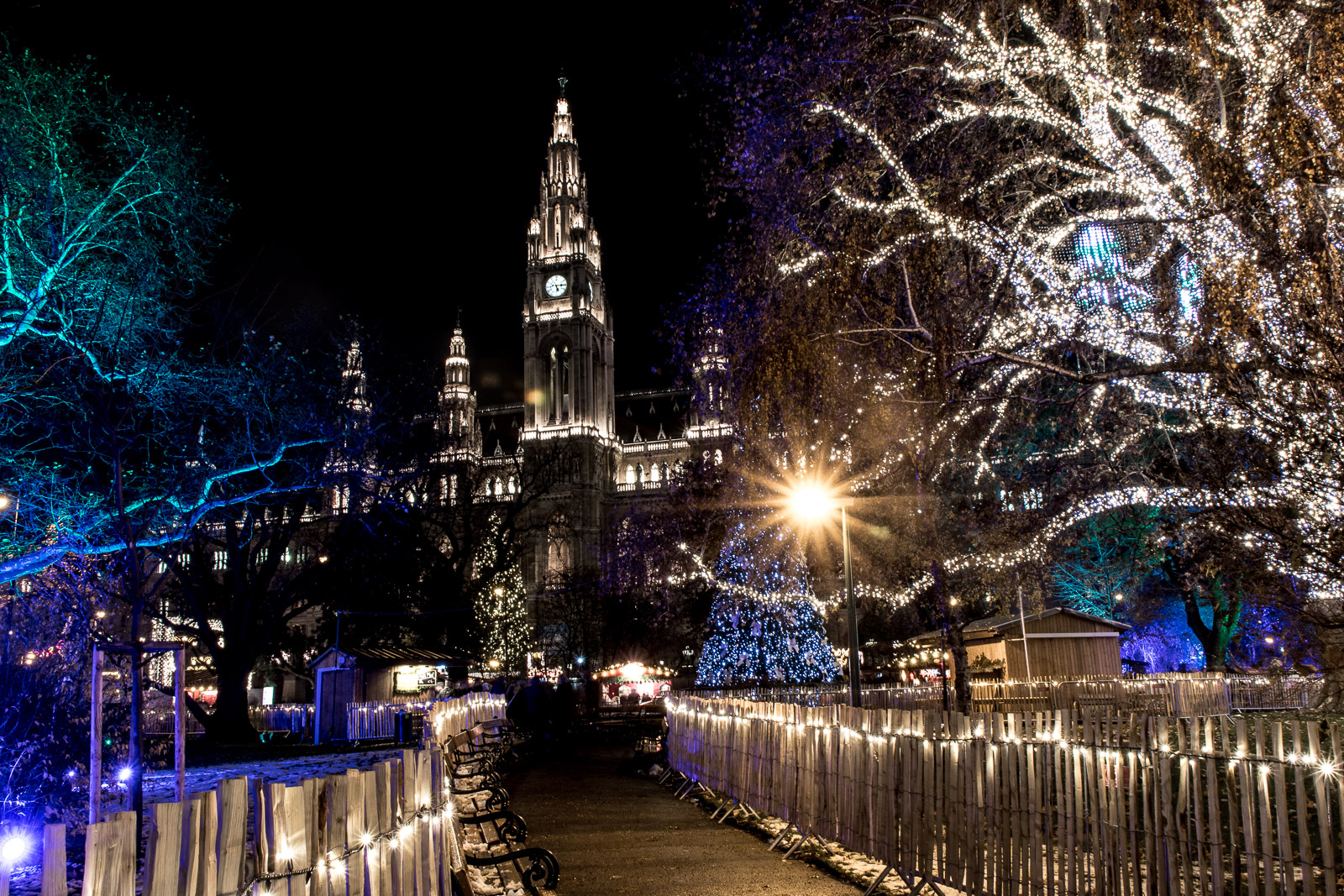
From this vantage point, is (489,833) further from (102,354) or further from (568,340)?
(568,340)

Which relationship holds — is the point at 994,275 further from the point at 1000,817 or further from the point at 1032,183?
the point at 1000,817

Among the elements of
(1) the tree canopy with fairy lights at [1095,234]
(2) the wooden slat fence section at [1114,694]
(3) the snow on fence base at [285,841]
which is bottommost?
(2) the wooden slat fence section at [1114,694]

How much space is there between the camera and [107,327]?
39.5 ft

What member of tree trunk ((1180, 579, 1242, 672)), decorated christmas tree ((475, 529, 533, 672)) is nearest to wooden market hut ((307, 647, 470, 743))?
decorated christmas tree ((475, 529, 533, 672))

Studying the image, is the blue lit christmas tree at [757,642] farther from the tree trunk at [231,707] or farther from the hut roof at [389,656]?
the tree trunk at [231,707]

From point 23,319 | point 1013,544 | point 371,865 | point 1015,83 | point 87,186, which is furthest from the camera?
point 1013,544

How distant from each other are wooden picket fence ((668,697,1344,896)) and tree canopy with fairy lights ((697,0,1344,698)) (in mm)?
2824

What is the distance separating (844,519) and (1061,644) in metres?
16.8

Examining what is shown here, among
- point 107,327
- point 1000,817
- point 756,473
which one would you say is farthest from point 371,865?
point 756,473

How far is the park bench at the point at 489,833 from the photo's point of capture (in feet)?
23.0

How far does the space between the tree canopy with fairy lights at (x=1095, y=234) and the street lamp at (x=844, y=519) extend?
1.24 meters

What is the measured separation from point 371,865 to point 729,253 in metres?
10.4

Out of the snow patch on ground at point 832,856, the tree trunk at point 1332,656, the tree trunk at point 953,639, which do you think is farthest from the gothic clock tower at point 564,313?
the snow patch on ground at point 832,856

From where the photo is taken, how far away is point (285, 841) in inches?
141
